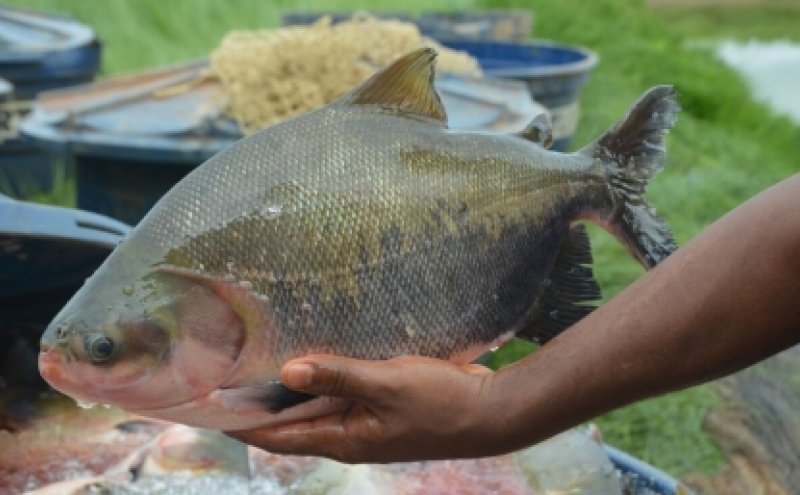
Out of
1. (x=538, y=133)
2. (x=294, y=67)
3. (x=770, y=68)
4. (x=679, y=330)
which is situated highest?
(x=538, y=133)

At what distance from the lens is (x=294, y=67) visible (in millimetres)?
3779

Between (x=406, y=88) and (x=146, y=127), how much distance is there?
7.55ft

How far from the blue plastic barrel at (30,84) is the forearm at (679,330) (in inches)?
170

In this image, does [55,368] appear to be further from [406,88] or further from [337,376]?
[406,88]

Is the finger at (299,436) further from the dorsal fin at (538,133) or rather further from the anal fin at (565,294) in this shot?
the dorsal fin at (538,133)

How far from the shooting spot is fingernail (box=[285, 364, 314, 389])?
1404 millimetres

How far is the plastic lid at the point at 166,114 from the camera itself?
3.61 m

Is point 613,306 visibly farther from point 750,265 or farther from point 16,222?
point 16,222

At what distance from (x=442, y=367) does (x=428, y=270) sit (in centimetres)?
13

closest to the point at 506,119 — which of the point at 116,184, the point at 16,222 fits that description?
the point at 116,184

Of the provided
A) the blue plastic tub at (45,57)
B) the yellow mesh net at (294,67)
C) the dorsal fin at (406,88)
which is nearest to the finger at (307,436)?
the dorsal fin at (406,88)

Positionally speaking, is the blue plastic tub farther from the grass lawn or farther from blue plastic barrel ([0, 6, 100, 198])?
the grass lawn

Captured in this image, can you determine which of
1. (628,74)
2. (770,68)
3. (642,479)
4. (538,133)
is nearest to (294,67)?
(642,479)

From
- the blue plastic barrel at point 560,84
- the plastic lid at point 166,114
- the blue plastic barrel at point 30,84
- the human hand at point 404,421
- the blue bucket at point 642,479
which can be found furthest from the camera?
the blue plastic barrel at point 30,84
